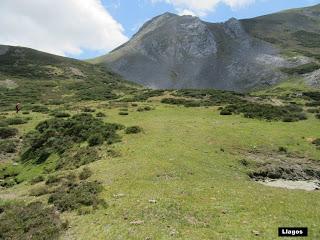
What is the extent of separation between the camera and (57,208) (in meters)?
22.5

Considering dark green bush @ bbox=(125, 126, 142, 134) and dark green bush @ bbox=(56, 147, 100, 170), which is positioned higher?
dark green bush @ bbox=(125, 126, 142, 134)

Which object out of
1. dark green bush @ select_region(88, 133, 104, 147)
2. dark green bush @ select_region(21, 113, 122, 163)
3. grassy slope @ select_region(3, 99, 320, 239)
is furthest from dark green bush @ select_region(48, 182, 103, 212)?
dark green bush @ select_region(21, 113, 122, 163)

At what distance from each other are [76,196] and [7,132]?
2750 cm

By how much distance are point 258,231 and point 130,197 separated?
7.67 m

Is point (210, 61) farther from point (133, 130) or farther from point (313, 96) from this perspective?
point (133, 130)

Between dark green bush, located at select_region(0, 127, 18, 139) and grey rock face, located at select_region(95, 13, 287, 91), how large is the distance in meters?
113

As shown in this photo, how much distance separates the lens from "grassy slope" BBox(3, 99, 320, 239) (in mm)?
18625

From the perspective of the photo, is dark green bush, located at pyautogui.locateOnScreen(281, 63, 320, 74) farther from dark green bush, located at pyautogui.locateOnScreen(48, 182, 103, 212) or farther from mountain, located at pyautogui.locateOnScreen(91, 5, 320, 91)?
dark green bush, located at pyautogui.locateOnScreen(48, 182, 103, 212)

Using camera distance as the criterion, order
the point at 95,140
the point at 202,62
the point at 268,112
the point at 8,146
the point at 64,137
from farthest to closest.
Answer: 1. the point at 202,62
2. the point at 268,112
3. the point at 8,146
4. the point at 64,137
5. the point at 95,140

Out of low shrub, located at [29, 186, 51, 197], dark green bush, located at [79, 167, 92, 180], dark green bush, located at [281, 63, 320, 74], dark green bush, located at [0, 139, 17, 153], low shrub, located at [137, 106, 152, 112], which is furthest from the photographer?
dark green bush, located at [281, 63, 320, 74]

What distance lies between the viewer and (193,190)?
78.5ft

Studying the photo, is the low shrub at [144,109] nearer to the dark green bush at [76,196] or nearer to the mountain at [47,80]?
the mountain at [47,80]

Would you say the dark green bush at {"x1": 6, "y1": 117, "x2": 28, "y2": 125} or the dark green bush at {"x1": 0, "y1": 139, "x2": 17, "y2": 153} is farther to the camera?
the dark green bush at {"x1": 6, "y1": 117, "x2": 28, "y2": 125}

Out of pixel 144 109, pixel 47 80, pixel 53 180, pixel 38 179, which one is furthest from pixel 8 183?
pixel 47 80
